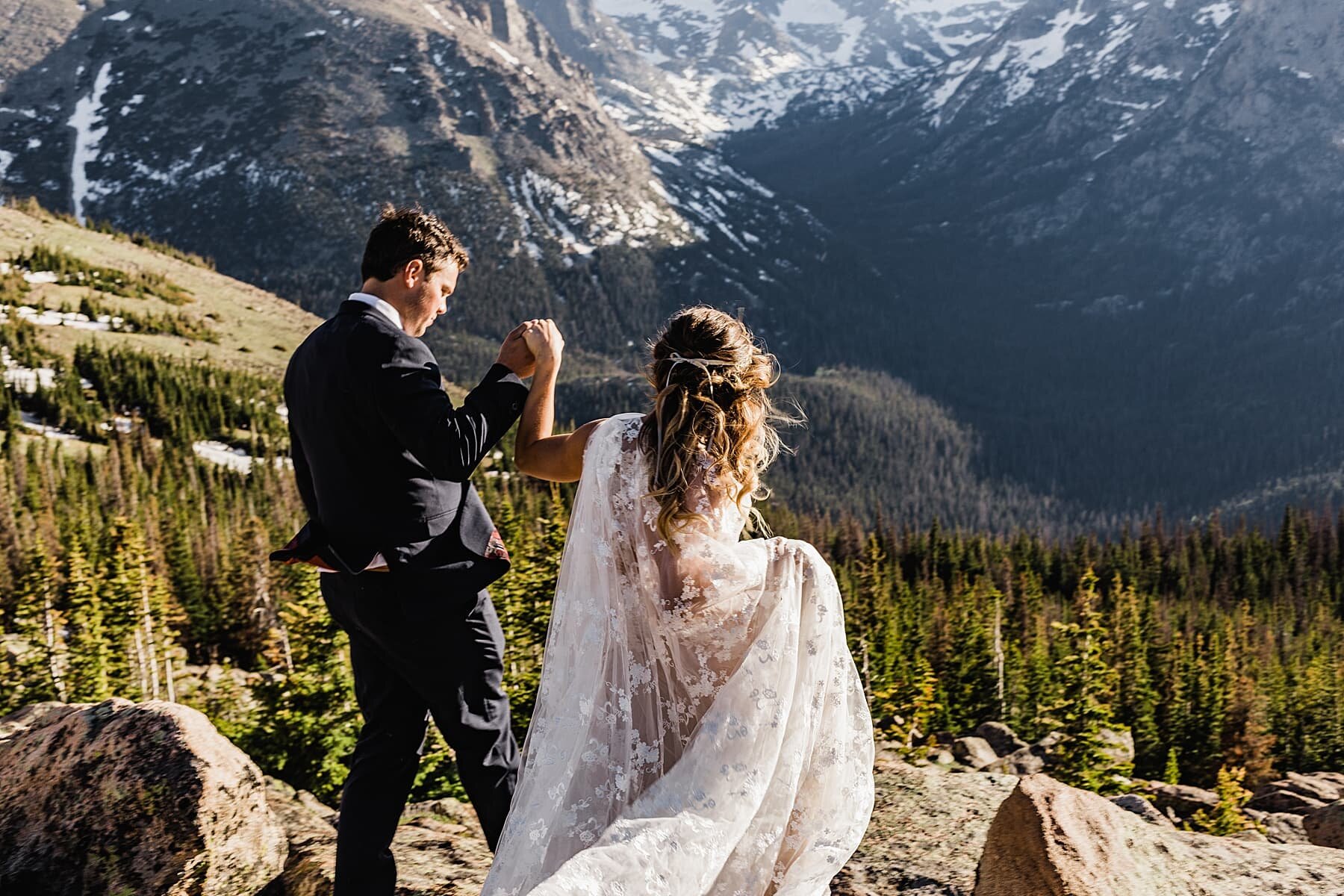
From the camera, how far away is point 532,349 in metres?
5.71

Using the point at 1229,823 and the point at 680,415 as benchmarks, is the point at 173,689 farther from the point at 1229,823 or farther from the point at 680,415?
the point at 680,415

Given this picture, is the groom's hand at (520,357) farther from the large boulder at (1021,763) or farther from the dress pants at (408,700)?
the large boulder at (1021,763)

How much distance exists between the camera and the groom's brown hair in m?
5.59

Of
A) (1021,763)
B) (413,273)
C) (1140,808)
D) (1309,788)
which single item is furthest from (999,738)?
(413,273)

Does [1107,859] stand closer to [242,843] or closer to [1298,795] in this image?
[242,843]

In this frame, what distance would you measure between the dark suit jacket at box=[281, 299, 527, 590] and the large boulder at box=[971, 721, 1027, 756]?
27588 millimetres

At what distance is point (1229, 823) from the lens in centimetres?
1616

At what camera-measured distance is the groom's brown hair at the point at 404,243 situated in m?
5.59

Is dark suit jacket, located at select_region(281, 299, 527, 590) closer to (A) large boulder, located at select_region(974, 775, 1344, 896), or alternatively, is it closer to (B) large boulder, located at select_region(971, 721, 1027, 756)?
(A) large boulder, located at select_region(974, 775, 1344, 896)

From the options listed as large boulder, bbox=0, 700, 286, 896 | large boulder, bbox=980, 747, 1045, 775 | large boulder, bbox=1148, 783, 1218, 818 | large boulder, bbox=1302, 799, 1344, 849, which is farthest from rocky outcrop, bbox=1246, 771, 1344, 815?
large boulder, bbox=0, 700, 286, 896

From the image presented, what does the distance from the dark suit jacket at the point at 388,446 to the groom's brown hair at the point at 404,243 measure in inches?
9.9

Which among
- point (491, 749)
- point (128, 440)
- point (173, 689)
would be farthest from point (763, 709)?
point (128, 440)

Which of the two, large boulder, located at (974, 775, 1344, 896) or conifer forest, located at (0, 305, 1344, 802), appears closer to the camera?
large boulder, located at (974, 775, 1344, 896)

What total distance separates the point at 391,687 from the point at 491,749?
26.1 inches
